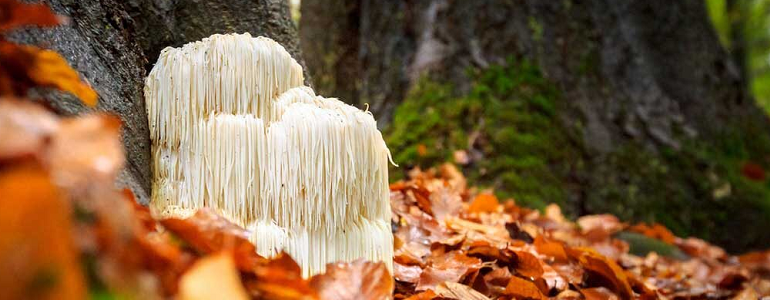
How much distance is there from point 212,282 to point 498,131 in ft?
12.2

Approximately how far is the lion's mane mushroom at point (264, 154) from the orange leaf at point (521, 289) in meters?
0.56

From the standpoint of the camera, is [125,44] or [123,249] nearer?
[123,249]

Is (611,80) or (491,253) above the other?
(611,80)

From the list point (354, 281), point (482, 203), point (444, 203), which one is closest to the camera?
point (354, 281)

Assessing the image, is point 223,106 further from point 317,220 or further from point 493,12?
point 493,12

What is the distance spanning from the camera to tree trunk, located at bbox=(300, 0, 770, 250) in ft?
15.6

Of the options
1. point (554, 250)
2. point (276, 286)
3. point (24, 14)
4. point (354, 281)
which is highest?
point (24, 14)

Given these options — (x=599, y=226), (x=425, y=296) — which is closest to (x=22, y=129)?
(x=425, y=296)

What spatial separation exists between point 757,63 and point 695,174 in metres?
21.6

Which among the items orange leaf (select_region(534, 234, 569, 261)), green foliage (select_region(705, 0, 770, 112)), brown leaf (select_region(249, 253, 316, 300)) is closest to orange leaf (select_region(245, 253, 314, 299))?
brown leaf (select_region(249, 253, 316, 300))

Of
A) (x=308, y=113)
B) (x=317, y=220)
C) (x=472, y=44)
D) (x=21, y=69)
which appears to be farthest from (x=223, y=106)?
(x=472, y=44)

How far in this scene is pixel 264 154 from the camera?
1601mm

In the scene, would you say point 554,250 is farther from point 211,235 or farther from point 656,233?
point 656,233

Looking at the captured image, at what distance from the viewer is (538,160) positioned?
4.39 metres
